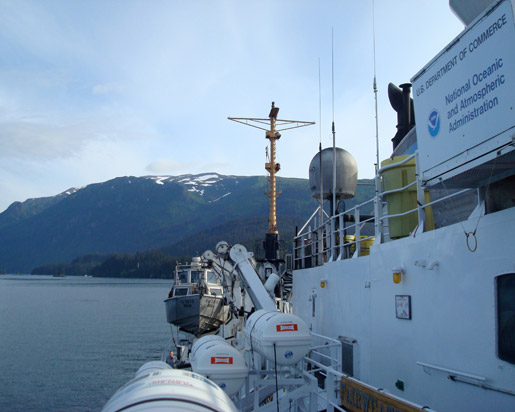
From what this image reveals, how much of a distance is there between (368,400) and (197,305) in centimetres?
2820

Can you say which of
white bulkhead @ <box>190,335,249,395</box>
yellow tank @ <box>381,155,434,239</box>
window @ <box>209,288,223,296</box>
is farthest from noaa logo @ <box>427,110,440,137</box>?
window @ <box>209,288,223,296</box>

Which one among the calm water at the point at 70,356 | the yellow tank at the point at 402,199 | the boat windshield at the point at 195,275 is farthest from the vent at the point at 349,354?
the boat windshield at the point at 195,275

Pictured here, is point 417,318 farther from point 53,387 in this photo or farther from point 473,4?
point 53,387

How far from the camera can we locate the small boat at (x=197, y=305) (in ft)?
110

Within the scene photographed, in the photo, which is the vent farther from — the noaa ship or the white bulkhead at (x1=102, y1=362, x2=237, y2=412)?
the white bulkhead at (x1=102, y1=362, x2=237, y2=412)

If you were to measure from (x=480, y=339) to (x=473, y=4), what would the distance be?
6.42m

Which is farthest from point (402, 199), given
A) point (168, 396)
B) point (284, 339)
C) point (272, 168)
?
point (272, 168)

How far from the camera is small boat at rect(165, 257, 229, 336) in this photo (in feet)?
110

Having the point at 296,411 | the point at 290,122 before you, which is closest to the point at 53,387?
the point at 290,122

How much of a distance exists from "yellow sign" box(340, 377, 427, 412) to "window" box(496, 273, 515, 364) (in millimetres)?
1210

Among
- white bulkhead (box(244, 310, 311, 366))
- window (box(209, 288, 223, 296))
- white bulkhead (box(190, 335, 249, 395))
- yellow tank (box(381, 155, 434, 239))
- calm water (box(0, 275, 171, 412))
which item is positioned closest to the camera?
white bulkhead (box(190, 335, 249, 395))

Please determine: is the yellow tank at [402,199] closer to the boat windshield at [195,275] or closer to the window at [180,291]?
the window at [180,291]

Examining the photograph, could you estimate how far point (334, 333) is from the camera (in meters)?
10.7

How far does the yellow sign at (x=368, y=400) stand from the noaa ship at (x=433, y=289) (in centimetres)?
2
